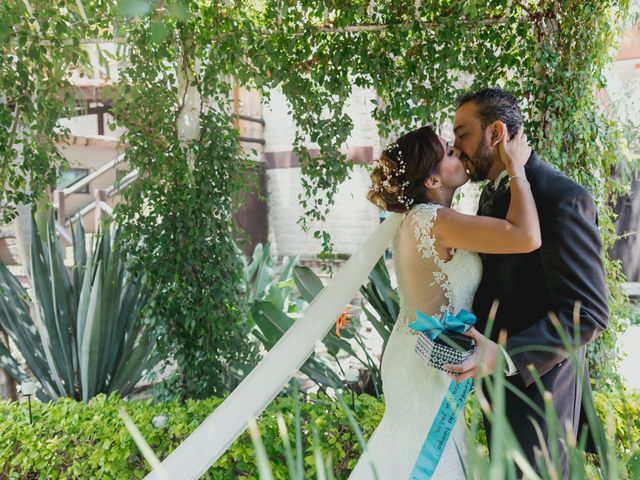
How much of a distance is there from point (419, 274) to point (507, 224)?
44cm

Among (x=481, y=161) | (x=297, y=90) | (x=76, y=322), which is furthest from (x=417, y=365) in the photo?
(x=76, y=322)

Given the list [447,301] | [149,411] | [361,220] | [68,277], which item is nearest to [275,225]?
[361,220]

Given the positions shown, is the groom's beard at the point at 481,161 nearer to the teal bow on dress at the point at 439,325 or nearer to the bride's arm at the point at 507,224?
the bride's arm at the point at 507,224

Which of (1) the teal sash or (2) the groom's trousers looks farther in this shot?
(1) the teal sash

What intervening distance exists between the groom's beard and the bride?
4cm

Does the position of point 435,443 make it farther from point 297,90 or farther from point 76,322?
point 76,322

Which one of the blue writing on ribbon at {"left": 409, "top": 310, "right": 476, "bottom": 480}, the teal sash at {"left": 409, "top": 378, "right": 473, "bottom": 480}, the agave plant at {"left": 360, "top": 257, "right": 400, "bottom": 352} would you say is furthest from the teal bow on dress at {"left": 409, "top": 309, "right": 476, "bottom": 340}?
the agave plant at {"left": 360, "top": 257, "right": 400, "bottom": 352}

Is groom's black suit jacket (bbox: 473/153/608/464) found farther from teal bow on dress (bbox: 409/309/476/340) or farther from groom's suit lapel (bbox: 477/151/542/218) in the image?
teal bow on dress (bbox: 409/309/476/340)

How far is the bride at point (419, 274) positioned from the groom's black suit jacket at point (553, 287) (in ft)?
0.52

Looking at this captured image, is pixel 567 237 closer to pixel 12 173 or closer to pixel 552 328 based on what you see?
pixel 552 328

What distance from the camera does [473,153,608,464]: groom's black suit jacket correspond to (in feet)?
4.88

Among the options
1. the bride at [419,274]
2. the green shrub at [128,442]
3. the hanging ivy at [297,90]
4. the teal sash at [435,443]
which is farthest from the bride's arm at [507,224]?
the green shrub at [128,442]

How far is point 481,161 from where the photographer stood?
6.09ft

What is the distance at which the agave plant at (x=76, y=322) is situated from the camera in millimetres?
3416
